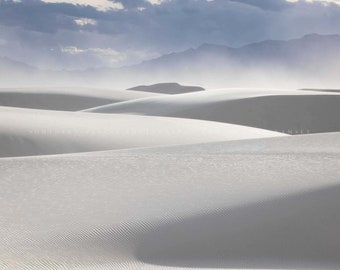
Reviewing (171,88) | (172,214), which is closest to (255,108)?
(172,214)

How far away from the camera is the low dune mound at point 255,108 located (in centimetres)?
2773

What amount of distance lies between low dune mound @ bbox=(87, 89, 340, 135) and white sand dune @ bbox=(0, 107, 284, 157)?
9.80 m

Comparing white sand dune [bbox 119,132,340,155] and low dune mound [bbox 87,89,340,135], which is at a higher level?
low dune mound [bbox 87,89,340,135]

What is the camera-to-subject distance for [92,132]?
13602 millimetres

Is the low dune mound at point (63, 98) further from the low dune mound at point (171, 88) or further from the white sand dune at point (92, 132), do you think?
the low dune mound at point (171, 88)

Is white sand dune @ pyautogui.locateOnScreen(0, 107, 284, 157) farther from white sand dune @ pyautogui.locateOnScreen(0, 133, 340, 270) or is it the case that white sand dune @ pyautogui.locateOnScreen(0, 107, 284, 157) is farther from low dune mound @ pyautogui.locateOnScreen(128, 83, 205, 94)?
low dune mound @ pyautogui.locateOnScreen(128, 83, 205, 94)

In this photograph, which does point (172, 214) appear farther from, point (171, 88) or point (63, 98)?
point (171, 88)

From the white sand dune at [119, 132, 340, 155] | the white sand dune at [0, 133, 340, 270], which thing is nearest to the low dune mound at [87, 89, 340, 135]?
the white sand dune at [119, 132, 340, 155]

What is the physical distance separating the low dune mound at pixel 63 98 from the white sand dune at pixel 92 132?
23.7 meters

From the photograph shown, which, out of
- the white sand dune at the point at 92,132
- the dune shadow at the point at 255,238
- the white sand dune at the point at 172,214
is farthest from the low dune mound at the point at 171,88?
the dune shadow at the point at 255,238

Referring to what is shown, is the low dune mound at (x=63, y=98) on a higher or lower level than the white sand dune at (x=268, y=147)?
higher

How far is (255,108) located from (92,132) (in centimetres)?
1624

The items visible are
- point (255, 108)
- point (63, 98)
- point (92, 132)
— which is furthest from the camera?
point (63, 98)

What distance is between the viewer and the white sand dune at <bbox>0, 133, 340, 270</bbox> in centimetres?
464
